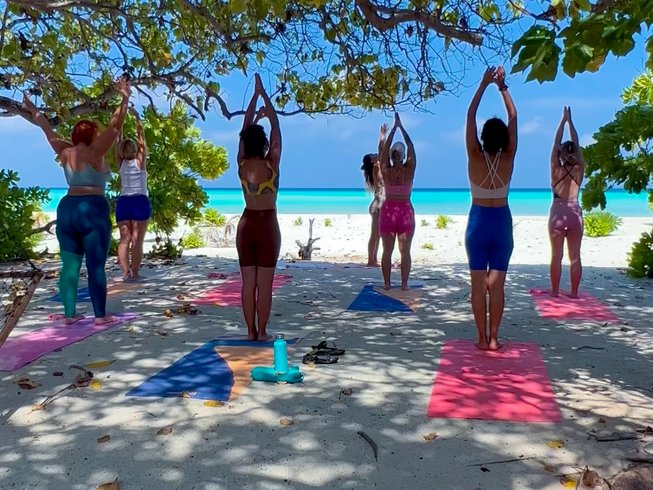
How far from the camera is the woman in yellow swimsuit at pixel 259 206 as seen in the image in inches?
204

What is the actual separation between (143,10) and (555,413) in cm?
703

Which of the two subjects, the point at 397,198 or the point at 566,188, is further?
the point at 397,198

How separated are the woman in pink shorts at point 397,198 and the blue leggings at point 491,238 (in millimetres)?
2585

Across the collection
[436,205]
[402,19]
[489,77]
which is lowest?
[436,205]

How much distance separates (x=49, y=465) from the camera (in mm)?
3090

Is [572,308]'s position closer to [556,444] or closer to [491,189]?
[491,189]

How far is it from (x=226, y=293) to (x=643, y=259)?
21.5ft

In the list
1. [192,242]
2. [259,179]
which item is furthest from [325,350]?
[192,242]

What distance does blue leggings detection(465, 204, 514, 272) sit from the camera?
502 centimetres

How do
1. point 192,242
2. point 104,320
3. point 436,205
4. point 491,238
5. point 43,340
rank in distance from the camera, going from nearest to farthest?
point 491,238 → point 43,340 → point 104,320 → point 192,242 → point 436,205

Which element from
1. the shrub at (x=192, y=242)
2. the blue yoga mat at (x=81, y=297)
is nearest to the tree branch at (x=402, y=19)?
the blue yoga mat at (x=81, y=297)

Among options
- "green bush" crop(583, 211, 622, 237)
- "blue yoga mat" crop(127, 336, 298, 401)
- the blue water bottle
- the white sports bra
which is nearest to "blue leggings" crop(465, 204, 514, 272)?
the white sports bra

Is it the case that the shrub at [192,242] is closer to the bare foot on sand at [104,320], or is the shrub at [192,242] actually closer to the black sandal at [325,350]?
the bare foot on sand at [104,320]

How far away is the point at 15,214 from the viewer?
11.4 meters
